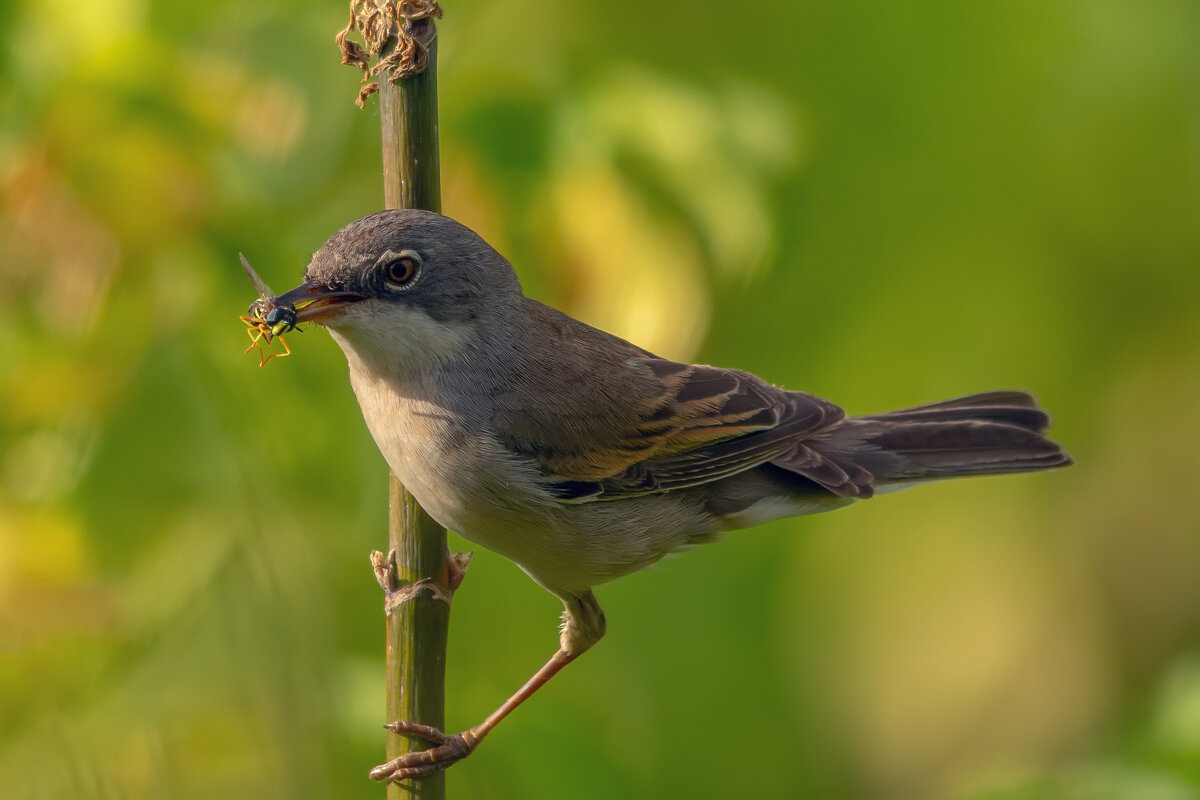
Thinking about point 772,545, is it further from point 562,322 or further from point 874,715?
point 562,322

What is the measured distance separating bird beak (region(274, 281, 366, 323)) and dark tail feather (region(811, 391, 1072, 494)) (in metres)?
1.79

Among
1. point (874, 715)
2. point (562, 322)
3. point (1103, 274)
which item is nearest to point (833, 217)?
point (1103, 274)

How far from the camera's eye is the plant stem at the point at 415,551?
7.98 feet

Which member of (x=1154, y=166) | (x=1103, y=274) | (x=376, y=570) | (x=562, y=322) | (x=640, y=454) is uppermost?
(x=1154, y=166)

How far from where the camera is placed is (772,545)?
16.0 feet

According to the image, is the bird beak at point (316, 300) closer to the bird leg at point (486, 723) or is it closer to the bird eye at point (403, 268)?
the bird eye at point (403, 268)

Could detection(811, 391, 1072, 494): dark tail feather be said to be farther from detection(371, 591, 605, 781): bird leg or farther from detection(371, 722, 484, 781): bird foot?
detection(371, 722, 484, 781): bird foot

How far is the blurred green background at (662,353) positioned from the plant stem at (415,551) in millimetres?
283

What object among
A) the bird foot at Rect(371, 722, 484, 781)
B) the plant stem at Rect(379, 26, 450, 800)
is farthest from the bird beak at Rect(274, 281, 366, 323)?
the bird foot at Rect(371, 722, 484, 781)

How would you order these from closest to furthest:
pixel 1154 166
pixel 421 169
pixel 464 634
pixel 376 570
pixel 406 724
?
1. pixel 421 169
2. pixel 406 724
3. pixel 376 570
4. pixel 464 634
5. pixel 1154 166

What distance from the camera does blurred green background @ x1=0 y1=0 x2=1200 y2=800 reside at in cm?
315

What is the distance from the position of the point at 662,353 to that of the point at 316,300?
3.21 ft

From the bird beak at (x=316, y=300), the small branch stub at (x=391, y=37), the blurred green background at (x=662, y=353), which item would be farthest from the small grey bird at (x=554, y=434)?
the small branch stub at (x=391, y=37)

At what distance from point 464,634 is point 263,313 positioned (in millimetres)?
1498
